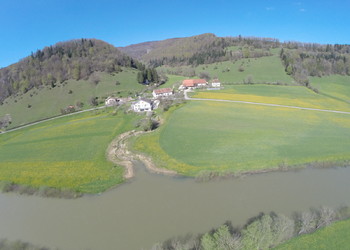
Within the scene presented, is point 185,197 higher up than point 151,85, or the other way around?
point 151,85

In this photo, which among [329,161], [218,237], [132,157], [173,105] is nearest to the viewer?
[218,237]

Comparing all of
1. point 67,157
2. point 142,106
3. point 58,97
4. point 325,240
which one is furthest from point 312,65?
point 58,97

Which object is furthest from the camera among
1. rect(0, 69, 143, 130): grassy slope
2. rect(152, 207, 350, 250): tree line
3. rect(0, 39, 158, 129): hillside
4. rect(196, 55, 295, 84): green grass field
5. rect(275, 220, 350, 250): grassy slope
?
rect(196, 55, 295, 84): green grass field

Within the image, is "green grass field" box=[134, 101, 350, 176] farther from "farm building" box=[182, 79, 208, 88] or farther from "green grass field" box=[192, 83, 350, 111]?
"farm building" box=[182, 79, 208, 88]

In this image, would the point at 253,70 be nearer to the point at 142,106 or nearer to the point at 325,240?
the point at 142,106

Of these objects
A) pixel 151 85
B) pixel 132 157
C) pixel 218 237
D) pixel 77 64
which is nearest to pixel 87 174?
pixel 132 157

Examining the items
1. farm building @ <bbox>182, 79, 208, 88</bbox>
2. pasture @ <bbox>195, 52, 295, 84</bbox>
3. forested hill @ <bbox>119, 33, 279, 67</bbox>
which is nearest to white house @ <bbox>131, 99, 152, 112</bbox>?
farm building @ <bbox>182, 79, 208, 88</bbox>

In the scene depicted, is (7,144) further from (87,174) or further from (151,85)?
(151,85)

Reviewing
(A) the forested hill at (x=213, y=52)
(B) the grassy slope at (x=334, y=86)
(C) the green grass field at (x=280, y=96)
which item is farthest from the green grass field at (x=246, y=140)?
(A) the forested hill at (x=213, y=52)
